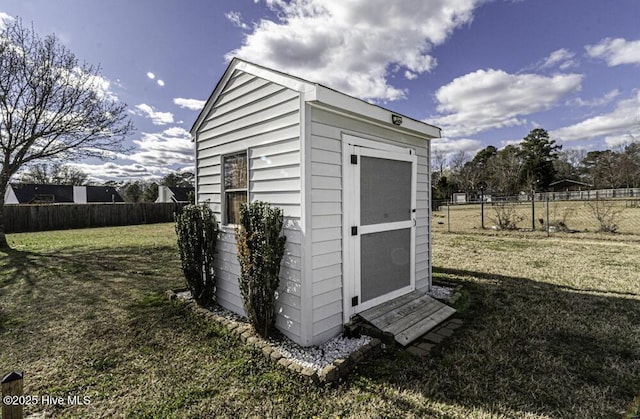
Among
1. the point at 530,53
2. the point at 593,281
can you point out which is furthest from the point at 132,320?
the point at 530,53

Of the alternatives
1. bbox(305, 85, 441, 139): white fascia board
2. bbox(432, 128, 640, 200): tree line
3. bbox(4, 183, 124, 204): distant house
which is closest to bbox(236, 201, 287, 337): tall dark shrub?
bbox(305, 85, 441, 139): white fascia board

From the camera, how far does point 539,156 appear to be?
38000 millimetres

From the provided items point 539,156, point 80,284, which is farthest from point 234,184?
point 539,156

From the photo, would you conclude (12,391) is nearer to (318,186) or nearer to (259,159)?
(318,186)

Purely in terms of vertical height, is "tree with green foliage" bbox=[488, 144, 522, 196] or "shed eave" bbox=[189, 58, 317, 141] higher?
"tree with green foliage" bbox=[488, 144, 522, 196]

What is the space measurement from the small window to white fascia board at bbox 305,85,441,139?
1.39m

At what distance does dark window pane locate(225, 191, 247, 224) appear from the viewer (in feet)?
12.2

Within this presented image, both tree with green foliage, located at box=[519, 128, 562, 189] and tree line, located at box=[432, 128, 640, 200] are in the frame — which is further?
tree with green foliage, located at box=[519, 128, 562, 189]

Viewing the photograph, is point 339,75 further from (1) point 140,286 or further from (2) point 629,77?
(2) point 629,77

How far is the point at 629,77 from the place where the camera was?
10797mm

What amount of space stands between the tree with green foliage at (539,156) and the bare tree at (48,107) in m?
43.0

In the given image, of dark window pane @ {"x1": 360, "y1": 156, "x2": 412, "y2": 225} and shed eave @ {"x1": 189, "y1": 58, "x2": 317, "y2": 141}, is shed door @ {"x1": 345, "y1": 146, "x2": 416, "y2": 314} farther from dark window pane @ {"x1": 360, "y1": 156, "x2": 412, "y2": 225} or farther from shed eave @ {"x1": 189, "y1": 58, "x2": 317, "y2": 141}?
shed eave @ {"x1": 189, "y1": 58, "x2": 317, "y2": 141}

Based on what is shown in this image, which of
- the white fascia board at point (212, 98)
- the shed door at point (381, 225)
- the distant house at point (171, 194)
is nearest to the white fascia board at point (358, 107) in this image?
the shed door at point (381, 225)

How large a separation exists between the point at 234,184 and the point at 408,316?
277cm
